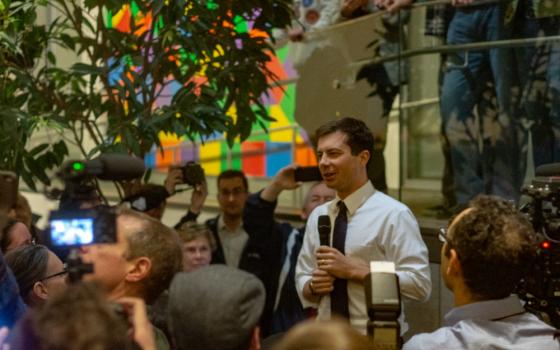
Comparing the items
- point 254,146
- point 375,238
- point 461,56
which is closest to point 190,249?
point 375,238

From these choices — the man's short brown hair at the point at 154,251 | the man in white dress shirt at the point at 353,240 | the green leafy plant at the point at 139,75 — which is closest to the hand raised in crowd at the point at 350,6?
the green leafy plant at the point at 139,75

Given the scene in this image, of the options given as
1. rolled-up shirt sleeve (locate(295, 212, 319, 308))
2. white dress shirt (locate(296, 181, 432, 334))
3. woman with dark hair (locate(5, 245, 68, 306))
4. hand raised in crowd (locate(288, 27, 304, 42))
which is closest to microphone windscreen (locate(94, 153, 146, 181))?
woman with dark hair (locate(5, 245, 68, 306))

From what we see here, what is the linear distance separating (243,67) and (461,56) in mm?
1303

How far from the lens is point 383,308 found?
2812mm

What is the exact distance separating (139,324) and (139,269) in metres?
0.52

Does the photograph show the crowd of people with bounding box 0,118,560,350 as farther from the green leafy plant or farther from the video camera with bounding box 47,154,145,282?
the green leafy plant

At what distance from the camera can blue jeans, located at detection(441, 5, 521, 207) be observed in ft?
18.7

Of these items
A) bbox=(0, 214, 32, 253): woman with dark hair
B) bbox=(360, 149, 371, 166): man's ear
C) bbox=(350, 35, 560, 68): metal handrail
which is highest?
bbox=(350, 35, 560, 68): metal handrail

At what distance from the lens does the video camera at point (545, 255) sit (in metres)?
3.40

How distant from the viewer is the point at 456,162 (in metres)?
6.09

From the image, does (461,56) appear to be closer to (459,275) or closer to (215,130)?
(215,130)

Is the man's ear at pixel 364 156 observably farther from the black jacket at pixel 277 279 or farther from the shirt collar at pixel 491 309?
the shirt collar at pixel 491 309

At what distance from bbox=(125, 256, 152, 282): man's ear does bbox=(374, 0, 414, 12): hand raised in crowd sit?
11.5ft

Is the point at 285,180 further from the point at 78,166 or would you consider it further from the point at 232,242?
the point at 78,166
